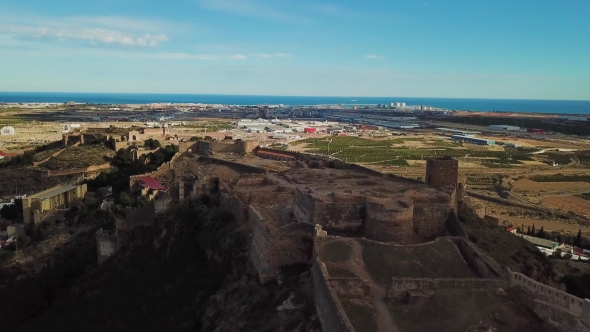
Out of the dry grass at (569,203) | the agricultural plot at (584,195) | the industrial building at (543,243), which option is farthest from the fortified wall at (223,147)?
the agricultural plot at (584,195)

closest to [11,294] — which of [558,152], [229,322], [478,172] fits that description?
[229,322]

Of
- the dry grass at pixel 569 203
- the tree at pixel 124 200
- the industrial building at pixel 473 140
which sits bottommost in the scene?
the dry grass at pixel 569 203

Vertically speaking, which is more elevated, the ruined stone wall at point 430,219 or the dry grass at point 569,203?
the ruined stone wall at point 430,219

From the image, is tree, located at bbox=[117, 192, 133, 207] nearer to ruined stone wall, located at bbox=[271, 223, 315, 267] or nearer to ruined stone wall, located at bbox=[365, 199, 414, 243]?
ruined stone wall, located at bbox=[271, 223, 315, 267]

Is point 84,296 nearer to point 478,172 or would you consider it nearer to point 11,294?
point 11,294

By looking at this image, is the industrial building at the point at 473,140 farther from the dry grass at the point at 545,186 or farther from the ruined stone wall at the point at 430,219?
the ruined stone wall at the point at 430,219

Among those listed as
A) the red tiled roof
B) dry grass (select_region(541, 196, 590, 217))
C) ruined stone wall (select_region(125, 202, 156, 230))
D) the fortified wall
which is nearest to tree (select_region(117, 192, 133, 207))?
the red tiled roof
